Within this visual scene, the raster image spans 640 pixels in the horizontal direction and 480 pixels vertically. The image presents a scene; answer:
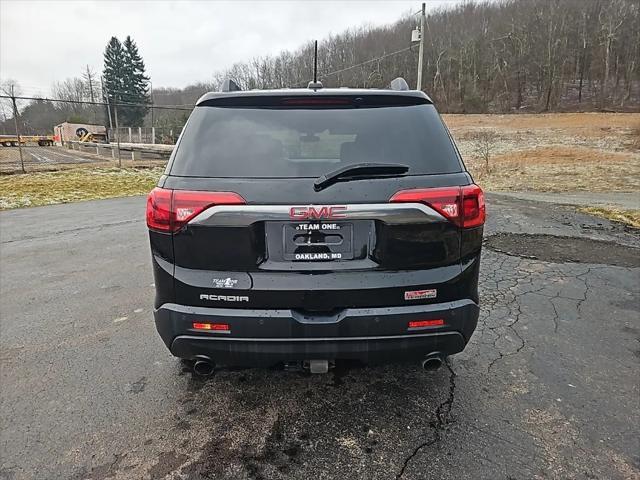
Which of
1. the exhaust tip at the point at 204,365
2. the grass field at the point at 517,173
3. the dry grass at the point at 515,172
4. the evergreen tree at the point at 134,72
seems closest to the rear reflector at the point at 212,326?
the exhaust tip at the point at 204,365

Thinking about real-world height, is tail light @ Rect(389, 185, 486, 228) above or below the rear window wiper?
below

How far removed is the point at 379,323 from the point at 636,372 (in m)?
2.14

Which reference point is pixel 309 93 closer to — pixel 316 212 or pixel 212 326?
pixel 316 212

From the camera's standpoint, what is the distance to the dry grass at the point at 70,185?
11898 mm

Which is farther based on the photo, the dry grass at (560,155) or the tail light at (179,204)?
the dry grass at (560,155)

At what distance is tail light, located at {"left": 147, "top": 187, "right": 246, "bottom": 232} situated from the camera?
1.97 metres

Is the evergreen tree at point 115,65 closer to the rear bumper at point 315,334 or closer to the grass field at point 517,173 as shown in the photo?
the grass field at point 517,173

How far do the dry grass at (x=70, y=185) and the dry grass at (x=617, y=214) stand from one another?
13.3 m

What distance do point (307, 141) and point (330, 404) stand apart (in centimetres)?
158

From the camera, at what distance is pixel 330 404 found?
252 cm

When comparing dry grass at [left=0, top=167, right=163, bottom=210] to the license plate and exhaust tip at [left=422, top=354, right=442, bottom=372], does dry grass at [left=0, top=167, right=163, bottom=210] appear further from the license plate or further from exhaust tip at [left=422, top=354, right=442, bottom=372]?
exhaust tip at [left=422, top=354, right=442, bottom=372]

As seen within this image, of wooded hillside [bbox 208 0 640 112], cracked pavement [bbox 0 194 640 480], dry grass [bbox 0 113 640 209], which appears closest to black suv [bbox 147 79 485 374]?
cracked pavement [bbox 0 194 640 480]

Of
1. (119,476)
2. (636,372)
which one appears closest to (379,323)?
(119,476)

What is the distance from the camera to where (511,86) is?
6394 cm
